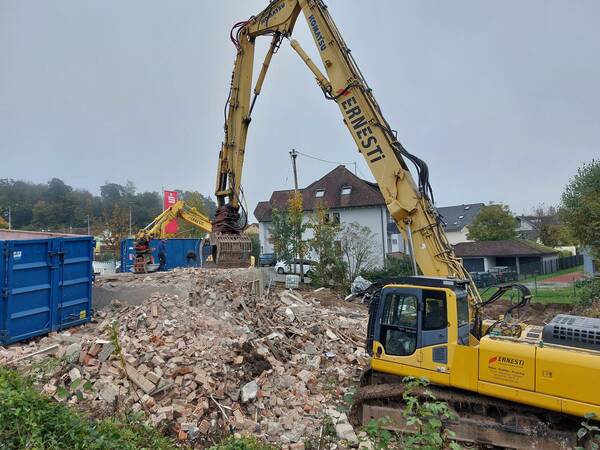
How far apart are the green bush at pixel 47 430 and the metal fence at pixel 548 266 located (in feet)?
104

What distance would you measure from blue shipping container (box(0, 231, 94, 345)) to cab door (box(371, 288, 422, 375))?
5.89m

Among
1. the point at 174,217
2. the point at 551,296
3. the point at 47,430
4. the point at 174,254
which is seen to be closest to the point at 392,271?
the point at 551,296

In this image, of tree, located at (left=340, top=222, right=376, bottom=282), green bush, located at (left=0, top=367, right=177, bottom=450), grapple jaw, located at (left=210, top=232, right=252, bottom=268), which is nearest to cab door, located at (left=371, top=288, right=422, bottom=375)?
green bush, located at (left=0, top=367, right=177, bottom=450)

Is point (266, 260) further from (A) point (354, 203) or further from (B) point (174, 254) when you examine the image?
(B) point (174, 254)

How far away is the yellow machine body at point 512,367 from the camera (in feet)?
15.9

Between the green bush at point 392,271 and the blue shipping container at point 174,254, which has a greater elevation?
the blue shipping container at point 174,254

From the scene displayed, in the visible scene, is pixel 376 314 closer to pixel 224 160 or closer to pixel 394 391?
pixel 394 391

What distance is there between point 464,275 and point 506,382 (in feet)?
7.69

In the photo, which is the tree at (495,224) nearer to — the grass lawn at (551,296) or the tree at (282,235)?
the grass lawn at (551,296)

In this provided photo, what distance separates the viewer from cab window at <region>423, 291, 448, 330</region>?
585 centimetres

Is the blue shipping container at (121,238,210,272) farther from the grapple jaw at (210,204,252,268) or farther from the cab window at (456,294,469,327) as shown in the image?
the cab window at (456,294,469,327)

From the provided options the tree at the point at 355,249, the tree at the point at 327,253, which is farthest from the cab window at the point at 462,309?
the tree at the point at 355,249

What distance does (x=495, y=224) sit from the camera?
40.1 meters

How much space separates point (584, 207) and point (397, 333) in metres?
15.2
